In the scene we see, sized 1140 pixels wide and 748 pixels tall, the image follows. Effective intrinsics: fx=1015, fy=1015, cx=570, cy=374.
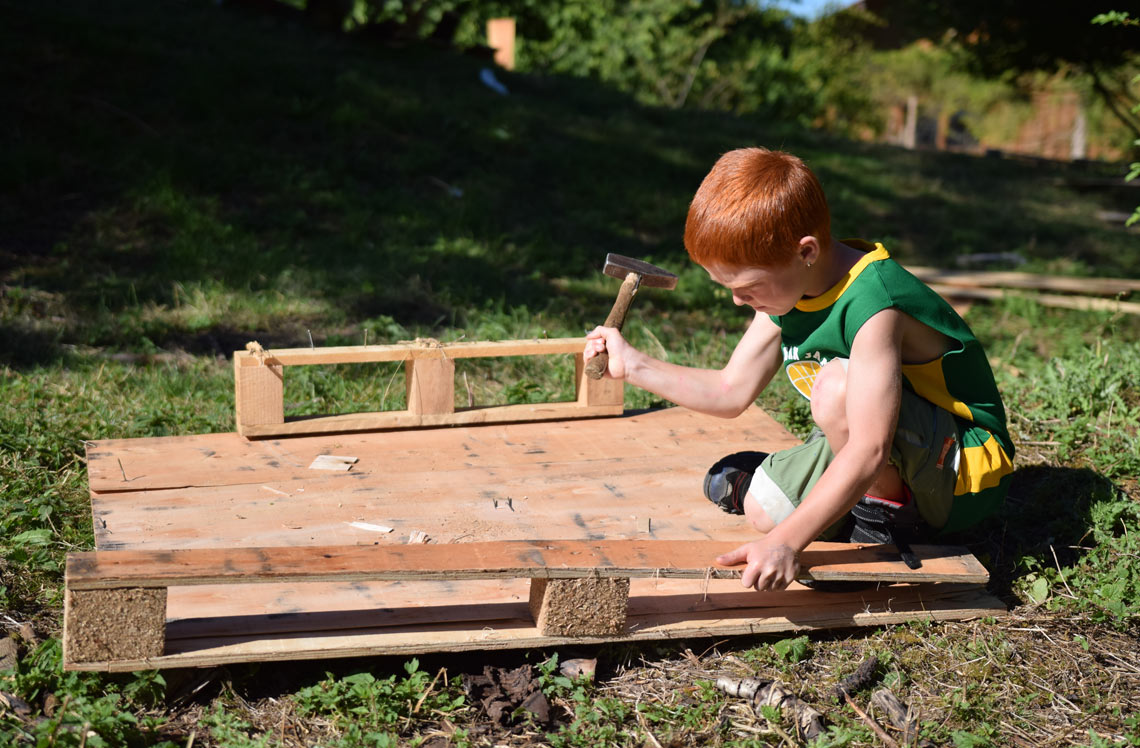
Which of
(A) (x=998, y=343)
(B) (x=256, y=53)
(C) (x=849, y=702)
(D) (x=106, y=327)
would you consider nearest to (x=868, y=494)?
(C) (x=849, y=702)

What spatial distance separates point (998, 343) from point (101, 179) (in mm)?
5438

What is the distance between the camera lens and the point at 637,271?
304 cm

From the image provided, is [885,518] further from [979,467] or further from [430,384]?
[430,384]

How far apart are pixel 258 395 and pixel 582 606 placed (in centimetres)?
147

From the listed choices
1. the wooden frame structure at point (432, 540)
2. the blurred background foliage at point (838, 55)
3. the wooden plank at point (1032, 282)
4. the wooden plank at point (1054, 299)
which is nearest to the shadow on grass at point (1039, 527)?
the wooden frame structure at point (432, 540)

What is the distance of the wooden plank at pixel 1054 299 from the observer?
19.1 ft

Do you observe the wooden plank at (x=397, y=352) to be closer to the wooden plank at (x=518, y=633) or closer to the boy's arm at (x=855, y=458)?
the wooden plank at (x=518, y=633)

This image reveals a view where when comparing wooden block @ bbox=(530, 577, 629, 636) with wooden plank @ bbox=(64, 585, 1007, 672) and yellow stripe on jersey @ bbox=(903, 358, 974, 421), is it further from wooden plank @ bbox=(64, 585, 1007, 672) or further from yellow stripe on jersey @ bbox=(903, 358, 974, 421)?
yellow stripe on jersey @ bbox=(903, 358, 974, 421)

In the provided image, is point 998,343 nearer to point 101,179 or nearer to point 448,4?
point 101,179

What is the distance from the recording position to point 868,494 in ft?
8.86

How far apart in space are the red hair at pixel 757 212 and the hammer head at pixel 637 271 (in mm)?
671

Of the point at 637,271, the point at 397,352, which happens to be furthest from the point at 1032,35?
the point at 397,352

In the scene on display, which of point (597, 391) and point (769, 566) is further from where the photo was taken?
point (597, 391)

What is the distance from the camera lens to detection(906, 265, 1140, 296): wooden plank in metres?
6.11
